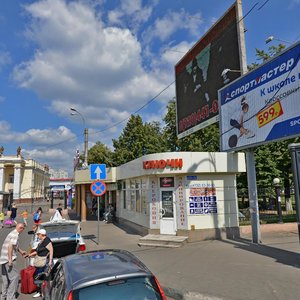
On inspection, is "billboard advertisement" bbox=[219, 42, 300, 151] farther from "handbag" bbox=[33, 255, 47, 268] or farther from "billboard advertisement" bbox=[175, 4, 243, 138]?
"handbag" bbox=[33, 255, 47, 268]

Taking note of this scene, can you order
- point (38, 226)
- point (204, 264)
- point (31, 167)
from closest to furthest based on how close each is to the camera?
point (204, 264) → point (38, 226) → point (31, 167)

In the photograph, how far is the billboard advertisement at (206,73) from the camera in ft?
46.5

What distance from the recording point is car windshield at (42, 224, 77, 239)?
31.7 feet

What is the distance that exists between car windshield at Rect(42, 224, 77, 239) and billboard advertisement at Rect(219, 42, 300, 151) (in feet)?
22.6

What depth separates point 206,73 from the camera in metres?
16.3

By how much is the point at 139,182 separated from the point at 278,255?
904cm

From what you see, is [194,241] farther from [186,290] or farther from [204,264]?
[186,290]

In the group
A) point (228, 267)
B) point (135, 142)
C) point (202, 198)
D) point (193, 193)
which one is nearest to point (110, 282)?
point (228, 267)

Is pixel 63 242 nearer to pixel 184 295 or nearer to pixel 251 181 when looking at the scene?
pixel 184 295

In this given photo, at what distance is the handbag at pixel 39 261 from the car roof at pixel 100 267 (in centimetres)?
336

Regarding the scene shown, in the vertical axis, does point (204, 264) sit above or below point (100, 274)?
below

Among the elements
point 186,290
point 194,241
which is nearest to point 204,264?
point 186,290

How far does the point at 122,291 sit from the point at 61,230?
22.9 ft

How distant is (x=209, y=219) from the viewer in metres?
13.9
